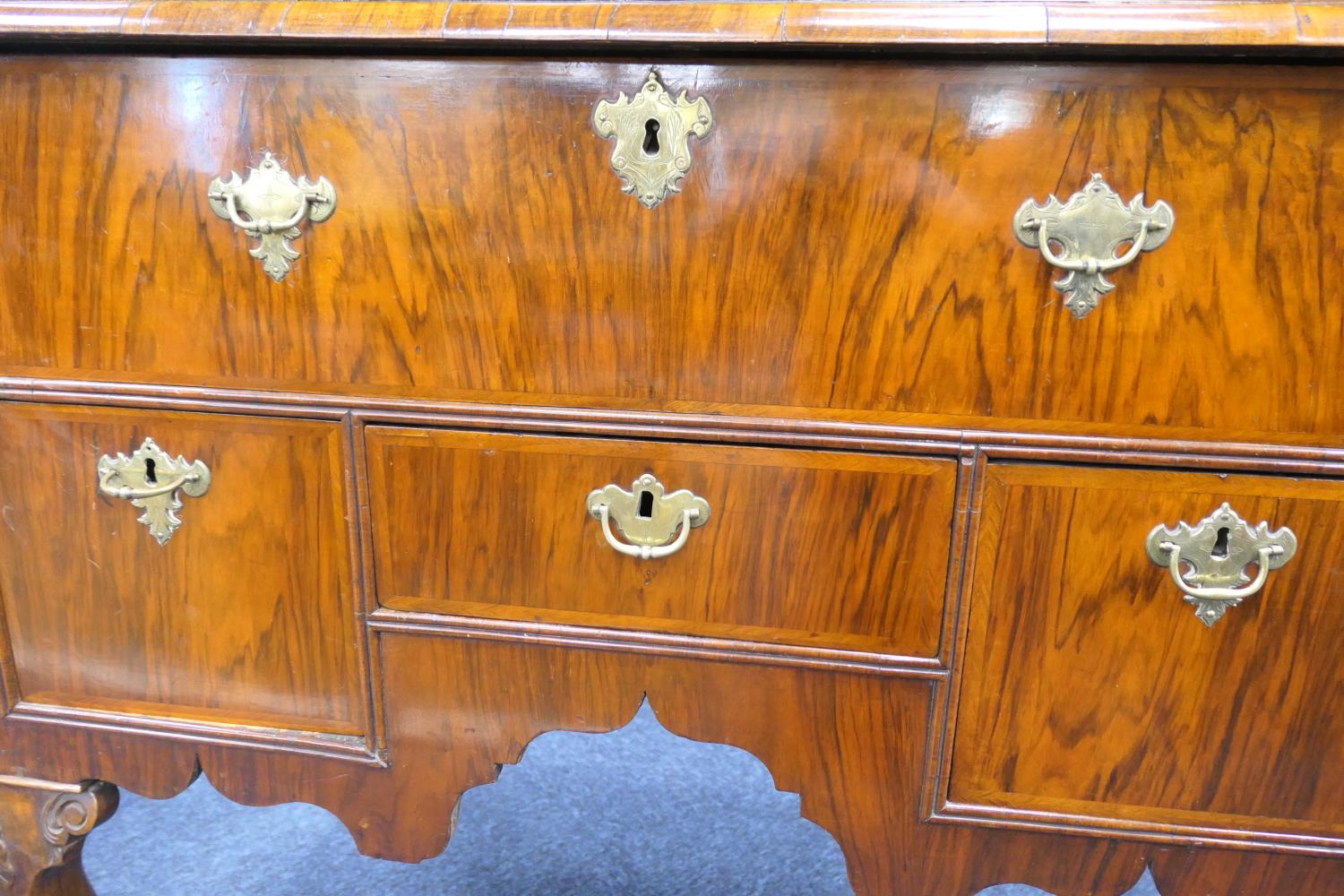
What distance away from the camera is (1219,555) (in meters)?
0.64

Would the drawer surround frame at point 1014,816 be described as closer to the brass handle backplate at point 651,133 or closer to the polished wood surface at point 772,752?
the polished wood surface at point 772,752

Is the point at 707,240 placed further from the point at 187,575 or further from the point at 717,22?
the point at 187,575

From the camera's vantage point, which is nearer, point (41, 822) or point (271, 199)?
point (271, 199)

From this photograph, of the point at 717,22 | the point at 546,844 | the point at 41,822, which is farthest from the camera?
the point at 546,844

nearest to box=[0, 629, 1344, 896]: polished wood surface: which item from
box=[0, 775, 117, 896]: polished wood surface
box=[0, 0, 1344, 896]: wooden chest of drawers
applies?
box=[0, 0, 1344, 896]: wooden chest of drawers

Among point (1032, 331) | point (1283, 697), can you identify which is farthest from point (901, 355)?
point (1283, 697)

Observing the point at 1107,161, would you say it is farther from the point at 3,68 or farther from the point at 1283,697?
the point at 3,68

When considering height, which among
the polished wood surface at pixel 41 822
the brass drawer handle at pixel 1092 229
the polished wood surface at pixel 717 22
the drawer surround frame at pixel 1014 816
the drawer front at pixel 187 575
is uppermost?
the polished wood surface at pixel 717 22

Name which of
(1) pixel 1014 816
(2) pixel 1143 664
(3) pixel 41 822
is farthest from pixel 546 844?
(2) pixel 1143 664

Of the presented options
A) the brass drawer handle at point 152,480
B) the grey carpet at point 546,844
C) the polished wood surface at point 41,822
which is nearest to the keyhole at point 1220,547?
the grey carpet at point 546,844

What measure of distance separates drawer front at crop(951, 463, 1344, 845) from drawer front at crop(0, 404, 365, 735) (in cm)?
46

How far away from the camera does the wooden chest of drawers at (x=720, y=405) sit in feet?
1.95

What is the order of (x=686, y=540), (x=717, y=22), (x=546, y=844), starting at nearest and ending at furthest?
(x=717, y=22)
(x=686, y=540)
(x=546, y=844)

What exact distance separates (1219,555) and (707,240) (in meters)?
0.39
